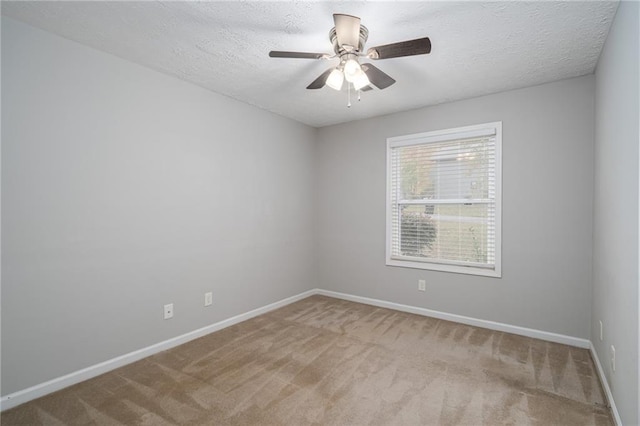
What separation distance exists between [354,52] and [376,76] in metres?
0.28

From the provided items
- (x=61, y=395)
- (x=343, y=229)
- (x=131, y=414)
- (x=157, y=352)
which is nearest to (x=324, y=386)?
(x=131, y=414)

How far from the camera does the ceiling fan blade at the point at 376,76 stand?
213 centimetres

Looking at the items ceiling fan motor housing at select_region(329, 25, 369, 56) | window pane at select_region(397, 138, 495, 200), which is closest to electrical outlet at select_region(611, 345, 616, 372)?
window pane at select_region(397, 138, 495, 200)

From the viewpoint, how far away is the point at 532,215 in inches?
120

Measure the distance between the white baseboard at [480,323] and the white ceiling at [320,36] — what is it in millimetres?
2414

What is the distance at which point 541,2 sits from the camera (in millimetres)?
1831

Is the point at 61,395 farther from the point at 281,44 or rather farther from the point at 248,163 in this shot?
the point at 281,44

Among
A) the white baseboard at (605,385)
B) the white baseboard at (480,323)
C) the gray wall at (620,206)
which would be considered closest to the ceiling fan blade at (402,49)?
the gray wall at (620,206)

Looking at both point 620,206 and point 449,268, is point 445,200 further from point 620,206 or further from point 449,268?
point 620,206

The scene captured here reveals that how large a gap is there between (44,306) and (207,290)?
1.29 metres

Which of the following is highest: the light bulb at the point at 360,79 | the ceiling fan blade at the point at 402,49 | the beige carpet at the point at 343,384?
the ceiling fan blade at the point at 402,49

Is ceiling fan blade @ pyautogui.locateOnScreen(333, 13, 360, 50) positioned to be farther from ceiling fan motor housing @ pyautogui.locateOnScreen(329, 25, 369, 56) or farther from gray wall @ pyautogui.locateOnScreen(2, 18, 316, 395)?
gray wall @ pyautogui.locateOnScreen(2, 18, 316, 395)

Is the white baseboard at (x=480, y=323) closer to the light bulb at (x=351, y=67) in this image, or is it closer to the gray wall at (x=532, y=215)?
the gray wall at (x=532, y=215)

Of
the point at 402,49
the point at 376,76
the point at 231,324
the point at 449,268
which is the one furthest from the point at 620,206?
the point at 231,324
